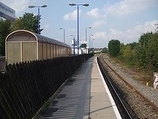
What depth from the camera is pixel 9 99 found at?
7.60 metres

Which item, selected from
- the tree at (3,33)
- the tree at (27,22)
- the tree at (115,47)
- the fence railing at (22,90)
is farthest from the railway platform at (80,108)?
the tree at (115,47)

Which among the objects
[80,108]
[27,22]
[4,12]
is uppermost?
[4,12]

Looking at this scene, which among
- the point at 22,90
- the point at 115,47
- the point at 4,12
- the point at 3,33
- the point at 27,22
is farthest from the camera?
the point at 115,47

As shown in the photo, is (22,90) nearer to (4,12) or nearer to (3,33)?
(3,33)

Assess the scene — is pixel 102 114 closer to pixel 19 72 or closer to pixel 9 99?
pixel 19 72

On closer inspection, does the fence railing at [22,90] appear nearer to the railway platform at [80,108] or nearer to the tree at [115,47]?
the railway platform at [80,108]

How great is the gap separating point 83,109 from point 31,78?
2.35 m

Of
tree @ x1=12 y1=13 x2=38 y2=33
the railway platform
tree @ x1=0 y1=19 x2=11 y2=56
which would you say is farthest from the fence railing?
tree @ x1=12 y1=13 x2=38 y2=33

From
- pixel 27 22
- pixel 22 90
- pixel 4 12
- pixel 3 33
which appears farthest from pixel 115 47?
pixel 22 90

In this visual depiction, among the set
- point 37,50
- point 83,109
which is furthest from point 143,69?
point 83,109

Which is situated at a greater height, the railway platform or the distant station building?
the distant station building

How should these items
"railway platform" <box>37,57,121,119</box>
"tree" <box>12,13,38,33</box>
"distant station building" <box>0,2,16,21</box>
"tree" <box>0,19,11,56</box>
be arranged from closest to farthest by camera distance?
"railway platform" <box>37,57,121,119</box> → "tree" <box>0,19,11,56</box> → "distant station building" <box>0,2,16,21</box> → "tree" <box>12,13,38,33</box>

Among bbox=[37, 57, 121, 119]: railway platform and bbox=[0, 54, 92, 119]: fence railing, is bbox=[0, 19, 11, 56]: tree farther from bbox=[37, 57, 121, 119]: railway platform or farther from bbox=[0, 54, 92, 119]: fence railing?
bbox=[0, 54, 92, 119]: fence railing

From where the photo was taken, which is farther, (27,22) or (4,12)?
(27,22)
